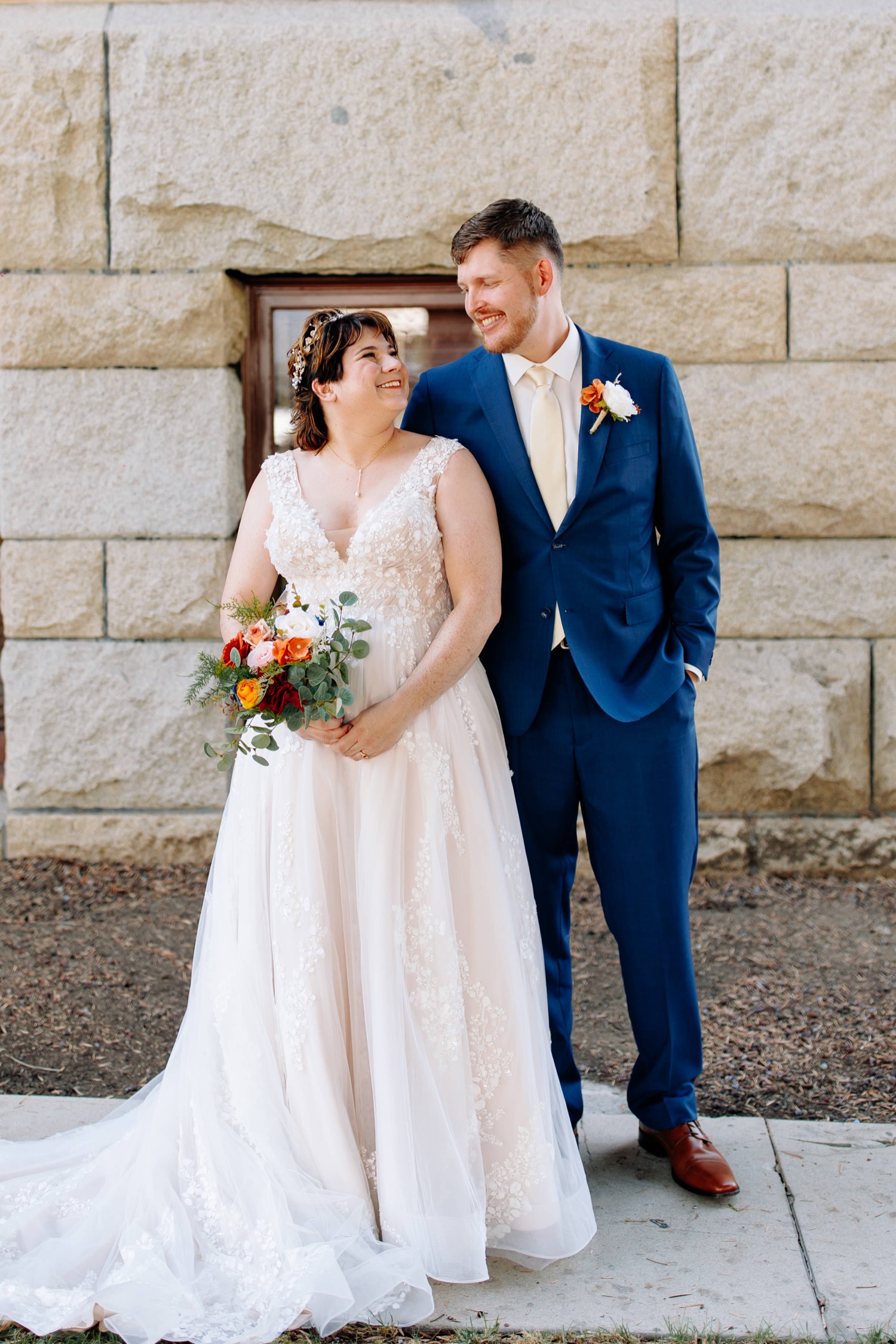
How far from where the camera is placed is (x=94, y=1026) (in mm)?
3781

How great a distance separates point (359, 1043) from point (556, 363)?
5.33 feet

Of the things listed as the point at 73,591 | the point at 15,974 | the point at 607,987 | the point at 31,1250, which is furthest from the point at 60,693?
the point at 31,1250

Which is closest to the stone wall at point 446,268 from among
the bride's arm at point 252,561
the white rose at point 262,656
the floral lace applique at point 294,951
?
the bride's arm at point 252,561

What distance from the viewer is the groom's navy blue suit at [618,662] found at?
9.16ft

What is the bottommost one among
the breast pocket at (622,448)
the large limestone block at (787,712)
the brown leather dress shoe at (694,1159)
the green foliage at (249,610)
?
the brown leather dress shoe at (694,1159)

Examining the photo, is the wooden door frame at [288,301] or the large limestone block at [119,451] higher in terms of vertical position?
the wooden door frame at [288,301]

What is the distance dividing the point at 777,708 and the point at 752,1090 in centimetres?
176

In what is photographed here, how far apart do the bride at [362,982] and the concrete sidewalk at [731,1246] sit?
0.33 ft

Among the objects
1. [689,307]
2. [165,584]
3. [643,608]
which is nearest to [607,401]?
[643,608]

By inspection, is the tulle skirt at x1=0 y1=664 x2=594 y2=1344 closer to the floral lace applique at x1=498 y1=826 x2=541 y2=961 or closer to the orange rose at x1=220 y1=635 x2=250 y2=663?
the floral lace applique at x1=498 y1=826 x2=541 y2=961

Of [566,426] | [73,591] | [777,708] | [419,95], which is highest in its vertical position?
[419,95]

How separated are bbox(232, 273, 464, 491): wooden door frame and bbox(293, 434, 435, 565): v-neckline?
2.35 m

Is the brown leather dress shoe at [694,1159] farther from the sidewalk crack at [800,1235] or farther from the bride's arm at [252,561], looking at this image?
the bride's arm at [252,561]

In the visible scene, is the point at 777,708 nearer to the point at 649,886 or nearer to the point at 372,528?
the point at 649,886
